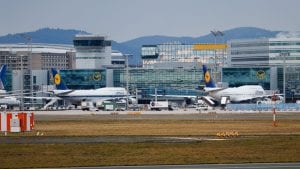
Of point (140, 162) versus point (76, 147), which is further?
point (76, 147)

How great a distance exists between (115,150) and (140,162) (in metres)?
7.58

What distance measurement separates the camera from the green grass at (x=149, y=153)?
43094 mm

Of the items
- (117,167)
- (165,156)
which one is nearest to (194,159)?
(165,156)

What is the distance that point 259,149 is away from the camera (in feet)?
163

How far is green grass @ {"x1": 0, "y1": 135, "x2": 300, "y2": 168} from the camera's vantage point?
43.1m

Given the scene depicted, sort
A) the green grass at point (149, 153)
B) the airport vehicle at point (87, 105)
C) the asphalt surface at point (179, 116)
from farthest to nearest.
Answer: the airport vehicle at point (87, 105)
the asphalt surface at point (179, 116)
the green grass at point (149, 153)

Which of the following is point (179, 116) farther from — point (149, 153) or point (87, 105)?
point (149, 153)

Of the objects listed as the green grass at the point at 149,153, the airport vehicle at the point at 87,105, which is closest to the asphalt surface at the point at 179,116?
the airport vehicle at the point at 87,105

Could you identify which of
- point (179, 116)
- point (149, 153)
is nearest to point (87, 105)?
point (179, 116)

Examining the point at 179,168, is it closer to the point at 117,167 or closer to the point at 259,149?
the point at 117,167

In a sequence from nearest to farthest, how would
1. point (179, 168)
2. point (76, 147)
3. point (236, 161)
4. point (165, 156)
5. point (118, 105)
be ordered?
point (179, 168)
point (236, 161)
point (165, 156)
point (76, 147)
point (118, 105)

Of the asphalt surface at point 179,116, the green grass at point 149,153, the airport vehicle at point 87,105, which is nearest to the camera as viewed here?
the green grass at point 149,153

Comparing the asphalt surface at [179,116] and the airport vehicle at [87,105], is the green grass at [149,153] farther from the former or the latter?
the airport vehicle at [87,105]

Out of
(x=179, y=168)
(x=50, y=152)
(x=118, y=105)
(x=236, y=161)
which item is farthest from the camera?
(x=118, y=105)
